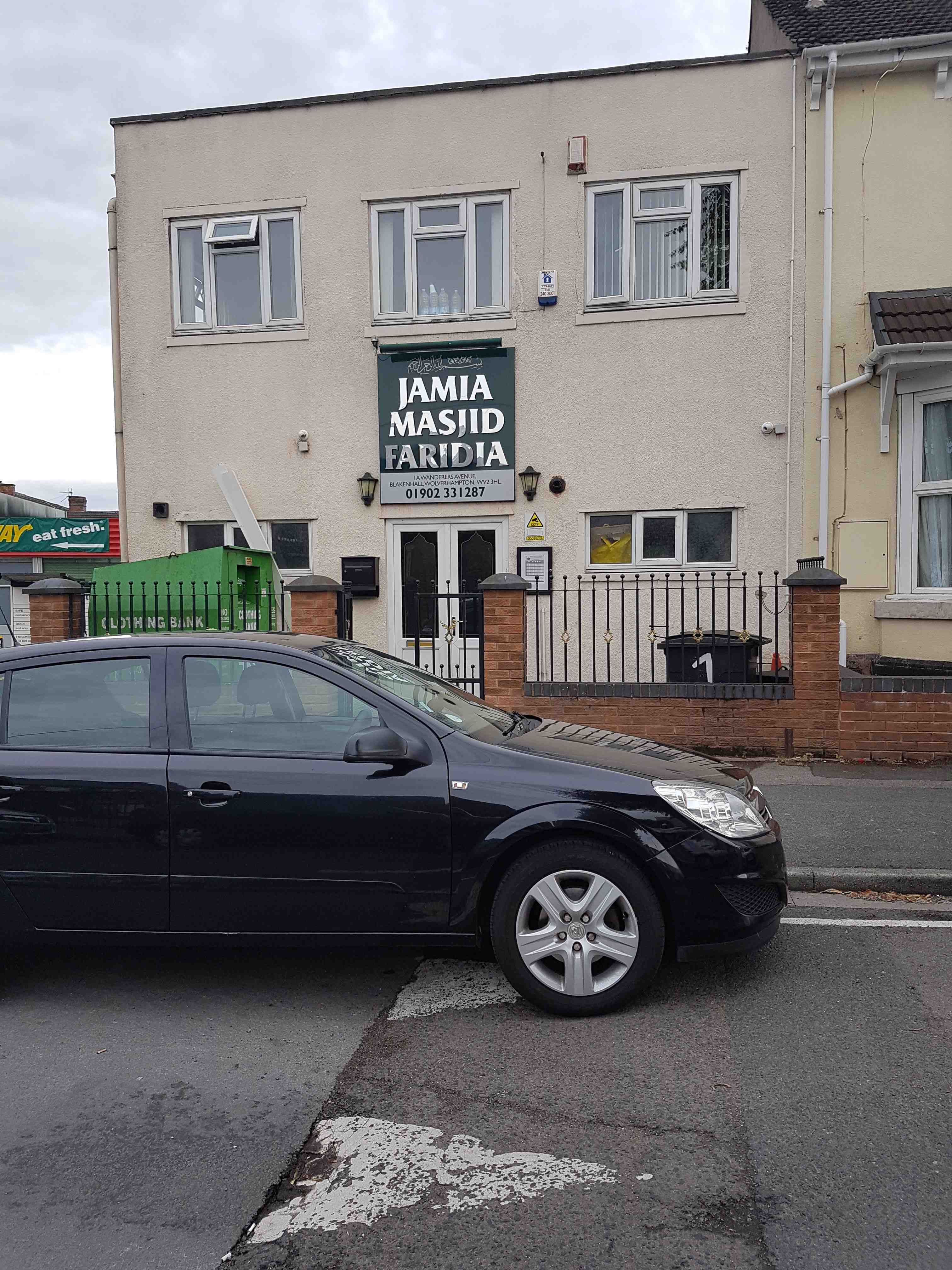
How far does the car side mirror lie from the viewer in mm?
3777

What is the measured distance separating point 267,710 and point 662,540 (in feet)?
27.5

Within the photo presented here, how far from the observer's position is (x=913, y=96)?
10.9 m

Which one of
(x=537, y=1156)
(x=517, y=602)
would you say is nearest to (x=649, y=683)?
(x=517, y=602)

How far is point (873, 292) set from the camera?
432 inches

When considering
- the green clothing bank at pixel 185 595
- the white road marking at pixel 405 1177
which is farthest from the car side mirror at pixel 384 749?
the green clothing bank at pixel 185 595

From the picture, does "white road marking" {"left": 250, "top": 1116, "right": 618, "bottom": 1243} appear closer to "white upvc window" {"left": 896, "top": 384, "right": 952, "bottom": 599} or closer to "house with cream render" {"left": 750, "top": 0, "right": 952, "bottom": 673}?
"house with cream render" {"left": 750, "top": 0, "right": 952, "bottom": 673}

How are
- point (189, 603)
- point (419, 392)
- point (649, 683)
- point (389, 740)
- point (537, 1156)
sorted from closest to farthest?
point (537, 1156) → point (389, 740) → point (649, 683) → point (189, 603) → point (419, 392)

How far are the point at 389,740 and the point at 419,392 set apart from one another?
8.83 metres

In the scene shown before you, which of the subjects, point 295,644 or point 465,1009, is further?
point 295,644

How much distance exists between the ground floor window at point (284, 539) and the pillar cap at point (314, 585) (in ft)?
9.40

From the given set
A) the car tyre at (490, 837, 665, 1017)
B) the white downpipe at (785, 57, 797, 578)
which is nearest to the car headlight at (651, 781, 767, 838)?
the car tyre at (490, 837, 665, 1017)

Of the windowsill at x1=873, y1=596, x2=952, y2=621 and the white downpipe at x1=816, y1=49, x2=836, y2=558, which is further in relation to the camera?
the white downpipe at x1=816, y1=49, x2=836, y2=558

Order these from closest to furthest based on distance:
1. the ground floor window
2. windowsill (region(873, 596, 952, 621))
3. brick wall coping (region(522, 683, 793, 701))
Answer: brick wall coping (region(522, 683, 793, 701)) → windowsill (region(873, 596, 952, 621)) → the ground floor window

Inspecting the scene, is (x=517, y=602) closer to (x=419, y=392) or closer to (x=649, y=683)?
(x=649, y=683)
